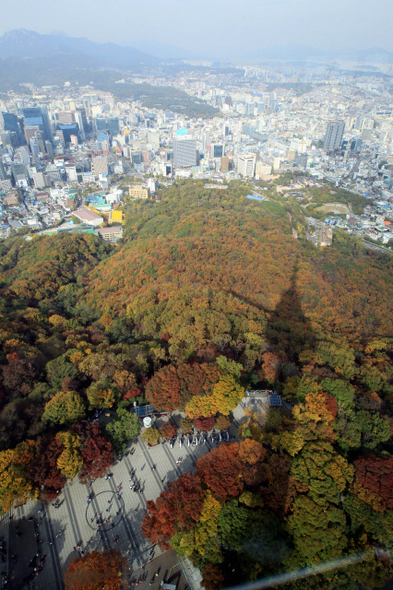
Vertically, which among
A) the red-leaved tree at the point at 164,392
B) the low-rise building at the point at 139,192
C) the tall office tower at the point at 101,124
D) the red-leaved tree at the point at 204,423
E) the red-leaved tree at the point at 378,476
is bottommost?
the low-rise building at the point at 139,192

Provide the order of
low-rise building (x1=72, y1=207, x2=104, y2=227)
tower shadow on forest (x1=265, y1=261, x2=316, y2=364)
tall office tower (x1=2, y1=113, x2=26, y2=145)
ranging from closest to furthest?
tower shadow on forest (x1=265, y1=261, x2=316, y2=364)
low-rise building (x1=72, y1=207, x2=104, y2=227)
tall office tower (x1=2, y1=113, x2=26, y2=145)

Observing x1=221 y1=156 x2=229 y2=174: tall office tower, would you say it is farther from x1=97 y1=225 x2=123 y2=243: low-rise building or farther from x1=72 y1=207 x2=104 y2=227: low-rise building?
x1=97 y1=225 x2=123 y2=243: low-rise building

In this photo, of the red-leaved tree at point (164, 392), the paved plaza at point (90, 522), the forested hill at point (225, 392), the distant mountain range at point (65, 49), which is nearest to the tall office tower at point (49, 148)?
the forested hill at point (225, 392)

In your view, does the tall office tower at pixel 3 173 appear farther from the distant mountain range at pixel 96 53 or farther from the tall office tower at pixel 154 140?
the distant mountain range at pixel 96 53

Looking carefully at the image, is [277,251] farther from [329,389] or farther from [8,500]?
[8,500]

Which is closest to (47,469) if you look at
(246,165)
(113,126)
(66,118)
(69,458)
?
(69,458)

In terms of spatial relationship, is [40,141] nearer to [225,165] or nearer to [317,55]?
[225,165]

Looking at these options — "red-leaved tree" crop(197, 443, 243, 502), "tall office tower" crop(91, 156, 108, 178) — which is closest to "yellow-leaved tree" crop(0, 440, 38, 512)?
"red-leaved tree" crop(197, 443, 243, 502)
